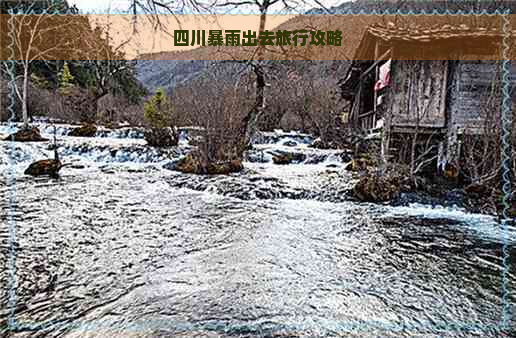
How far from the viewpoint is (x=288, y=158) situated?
1156 cm

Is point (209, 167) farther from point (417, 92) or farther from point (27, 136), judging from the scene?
point (27, 136)

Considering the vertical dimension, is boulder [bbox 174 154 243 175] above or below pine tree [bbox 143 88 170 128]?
below

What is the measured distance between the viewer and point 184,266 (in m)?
3.42

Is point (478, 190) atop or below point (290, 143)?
Result: below

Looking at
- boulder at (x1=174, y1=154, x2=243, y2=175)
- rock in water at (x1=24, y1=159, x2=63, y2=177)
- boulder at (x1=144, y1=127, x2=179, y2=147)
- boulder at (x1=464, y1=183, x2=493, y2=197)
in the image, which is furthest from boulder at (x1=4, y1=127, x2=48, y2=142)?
boulder at (x1=464, y1=183, x2=493, y2=197)

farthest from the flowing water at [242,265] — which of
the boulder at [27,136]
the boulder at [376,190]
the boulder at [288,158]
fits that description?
the boulder at [27,136]

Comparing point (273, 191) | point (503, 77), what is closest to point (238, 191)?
point (273, 191)

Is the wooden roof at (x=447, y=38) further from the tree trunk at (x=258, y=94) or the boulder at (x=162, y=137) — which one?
the boulder at (x=162, y=137)

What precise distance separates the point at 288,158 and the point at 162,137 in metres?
4.37

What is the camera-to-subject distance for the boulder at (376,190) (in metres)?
6.83

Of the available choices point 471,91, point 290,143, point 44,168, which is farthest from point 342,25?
point 44,168

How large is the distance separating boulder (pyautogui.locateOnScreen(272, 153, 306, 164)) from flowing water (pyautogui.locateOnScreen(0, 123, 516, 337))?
4246 mm

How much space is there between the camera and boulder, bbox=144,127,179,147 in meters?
12.2

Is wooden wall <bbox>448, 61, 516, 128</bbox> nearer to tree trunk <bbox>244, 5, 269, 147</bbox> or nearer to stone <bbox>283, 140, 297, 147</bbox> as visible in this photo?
tree trunk <bbox>244, 5, 269, 147</bbox>
